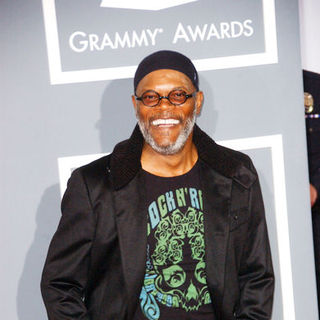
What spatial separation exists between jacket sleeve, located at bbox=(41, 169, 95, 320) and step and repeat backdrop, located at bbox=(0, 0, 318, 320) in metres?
0.51

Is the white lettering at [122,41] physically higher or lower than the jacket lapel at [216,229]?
higher

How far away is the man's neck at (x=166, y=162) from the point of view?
2340 millimetres

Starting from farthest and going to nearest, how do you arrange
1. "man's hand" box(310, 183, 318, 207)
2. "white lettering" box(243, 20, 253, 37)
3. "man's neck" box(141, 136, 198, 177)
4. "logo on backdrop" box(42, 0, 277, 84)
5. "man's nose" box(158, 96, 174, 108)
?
1. "man's hand" box(310, 183, 318, 207)
2. "white lettering" box(243, 20, 253, 37)
3. "logo on backdrop" box(42, 0, 277, 84)
4. "man's neck" box(141, 136, 198, 177)
5. "man's nose" box(158, 96, 174, 108)

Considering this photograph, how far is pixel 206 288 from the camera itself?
2.24 meters

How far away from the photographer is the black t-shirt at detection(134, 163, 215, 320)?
218 cm

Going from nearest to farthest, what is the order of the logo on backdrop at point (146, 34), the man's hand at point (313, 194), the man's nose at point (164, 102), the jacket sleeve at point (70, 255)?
1. the jacket sleeve at point (70, 255)
2. the man's nose at point (164, 102)
3. the logo on backdrop at point (146, 34)
4. the man's hand at point (313, 194)

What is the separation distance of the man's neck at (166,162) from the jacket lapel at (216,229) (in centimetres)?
12

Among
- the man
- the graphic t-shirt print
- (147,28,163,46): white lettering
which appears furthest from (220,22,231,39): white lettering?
the graphic t-shirt print

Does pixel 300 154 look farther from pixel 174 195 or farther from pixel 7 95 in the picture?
pixel 7 95

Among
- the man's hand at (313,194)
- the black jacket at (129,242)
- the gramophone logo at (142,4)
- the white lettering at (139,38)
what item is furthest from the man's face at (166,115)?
the man's hand at (313,194)

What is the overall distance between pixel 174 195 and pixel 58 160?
2.41 ft

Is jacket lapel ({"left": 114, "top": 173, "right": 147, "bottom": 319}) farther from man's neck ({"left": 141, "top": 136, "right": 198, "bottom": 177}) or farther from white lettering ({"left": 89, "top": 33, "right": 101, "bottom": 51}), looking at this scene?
white lettering ({"left": 89, "top": 33, "right": 101, "bottom": 51})

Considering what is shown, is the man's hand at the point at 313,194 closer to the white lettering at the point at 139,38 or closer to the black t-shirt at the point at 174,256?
the black t-shirt at the point at 174,256

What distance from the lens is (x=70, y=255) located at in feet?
7.03
